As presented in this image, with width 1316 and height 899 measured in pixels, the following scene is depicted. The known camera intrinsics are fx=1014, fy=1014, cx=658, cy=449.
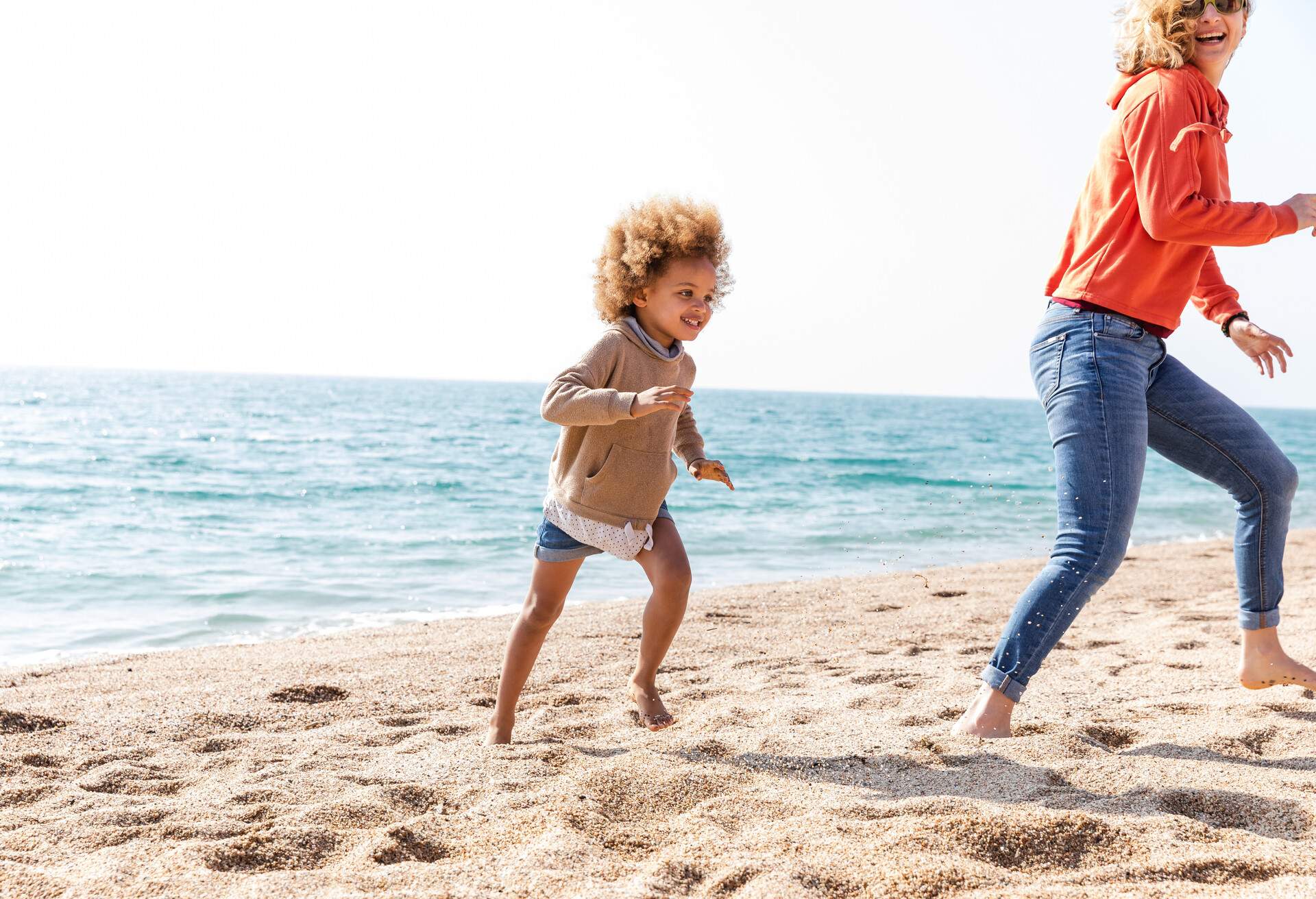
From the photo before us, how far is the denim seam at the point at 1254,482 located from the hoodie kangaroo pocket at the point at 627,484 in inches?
55.0

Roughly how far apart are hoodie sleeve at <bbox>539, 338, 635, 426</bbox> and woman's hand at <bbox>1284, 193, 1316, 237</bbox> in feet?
5.71

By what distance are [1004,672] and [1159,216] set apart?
1.24 m

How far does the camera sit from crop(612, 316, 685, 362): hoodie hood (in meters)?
3.03

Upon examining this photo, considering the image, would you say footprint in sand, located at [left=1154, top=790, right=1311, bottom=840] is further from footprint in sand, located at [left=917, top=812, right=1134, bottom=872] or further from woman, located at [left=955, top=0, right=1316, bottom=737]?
woman, located at [left=955, top=0, right=1316, bottom=737]

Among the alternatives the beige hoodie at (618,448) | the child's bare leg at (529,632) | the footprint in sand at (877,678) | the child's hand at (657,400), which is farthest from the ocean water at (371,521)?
the child's hand at (657,400)

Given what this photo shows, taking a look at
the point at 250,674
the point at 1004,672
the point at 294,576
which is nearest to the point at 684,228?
the point at 1004,672

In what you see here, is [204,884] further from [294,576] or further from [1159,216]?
[294,576]

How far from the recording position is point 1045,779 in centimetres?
245

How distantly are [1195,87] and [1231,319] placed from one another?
28.3 inches

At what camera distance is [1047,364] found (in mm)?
2754

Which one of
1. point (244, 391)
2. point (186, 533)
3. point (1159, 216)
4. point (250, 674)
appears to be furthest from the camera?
point (244, 391)

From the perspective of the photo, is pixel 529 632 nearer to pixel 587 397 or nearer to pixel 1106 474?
pixel 587 397

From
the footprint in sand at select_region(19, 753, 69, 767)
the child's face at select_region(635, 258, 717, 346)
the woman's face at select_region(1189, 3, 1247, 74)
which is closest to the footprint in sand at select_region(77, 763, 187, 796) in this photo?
the footprint in sand at select_region(19, 753, 69, 767)

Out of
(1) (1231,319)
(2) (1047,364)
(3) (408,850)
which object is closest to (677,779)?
(3) (408,850)
